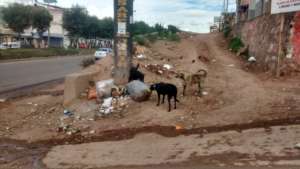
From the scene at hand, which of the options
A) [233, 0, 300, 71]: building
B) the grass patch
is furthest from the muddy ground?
the grass patch

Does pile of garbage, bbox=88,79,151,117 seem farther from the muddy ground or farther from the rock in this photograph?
the muddy ground

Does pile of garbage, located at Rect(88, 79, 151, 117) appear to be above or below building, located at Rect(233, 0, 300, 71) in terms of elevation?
below

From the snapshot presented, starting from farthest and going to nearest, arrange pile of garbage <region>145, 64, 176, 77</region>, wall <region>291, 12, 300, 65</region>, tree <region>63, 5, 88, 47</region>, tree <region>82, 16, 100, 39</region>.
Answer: tree <region>82, 16, 100, 39</region> → tree <region>63, 5, 88, 47</region> → pile of garbage <region>145, 64, 176, 77</region> → wall <region>291, 12, 300, 65</region>

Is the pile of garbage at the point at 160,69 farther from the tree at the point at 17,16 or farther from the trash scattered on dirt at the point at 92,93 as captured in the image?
the tree at the point at 17,16

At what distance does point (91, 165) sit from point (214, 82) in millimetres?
7266

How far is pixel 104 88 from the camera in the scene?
42.5ft

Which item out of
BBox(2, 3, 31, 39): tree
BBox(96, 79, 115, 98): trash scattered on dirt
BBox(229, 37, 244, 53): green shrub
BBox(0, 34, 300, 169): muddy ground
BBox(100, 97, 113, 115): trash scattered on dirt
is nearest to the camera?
BBox(0, 34, 300, 169): muddy ground

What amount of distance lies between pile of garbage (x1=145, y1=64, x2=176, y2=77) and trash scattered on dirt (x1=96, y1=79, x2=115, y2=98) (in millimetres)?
2574

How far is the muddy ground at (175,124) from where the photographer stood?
834 cm

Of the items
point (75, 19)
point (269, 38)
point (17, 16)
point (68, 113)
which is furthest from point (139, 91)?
point (75, 19)

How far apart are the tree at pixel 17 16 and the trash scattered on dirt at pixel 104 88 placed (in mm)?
58130

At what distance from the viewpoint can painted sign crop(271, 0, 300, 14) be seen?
13797 mm

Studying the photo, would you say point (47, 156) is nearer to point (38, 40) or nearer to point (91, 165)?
point (91, 165)

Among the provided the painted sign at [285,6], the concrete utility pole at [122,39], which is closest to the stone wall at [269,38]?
the painted sign at [285,6]
